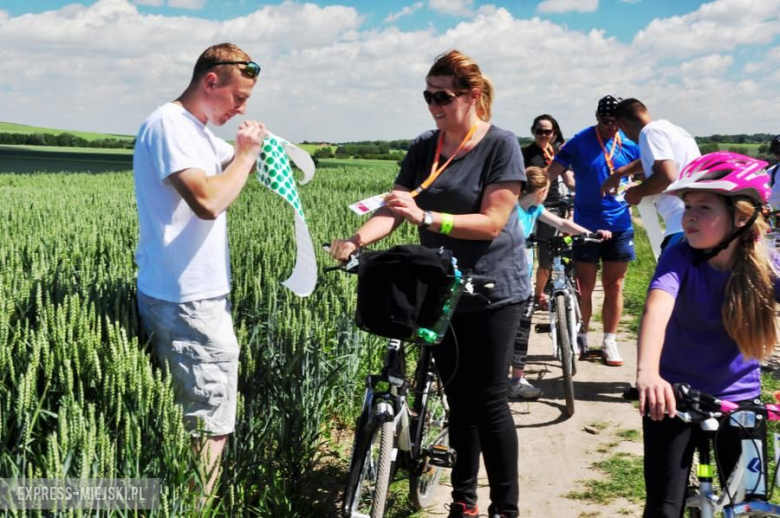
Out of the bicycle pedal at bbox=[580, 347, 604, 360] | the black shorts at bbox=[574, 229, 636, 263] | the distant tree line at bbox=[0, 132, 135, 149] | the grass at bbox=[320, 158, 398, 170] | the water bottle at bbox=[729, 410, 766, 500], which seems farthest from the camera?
the distant tree line at bbox=[0, 132, 135, 149]

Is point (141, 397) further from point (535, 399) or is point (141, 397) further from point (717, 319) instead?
point (535, 399)

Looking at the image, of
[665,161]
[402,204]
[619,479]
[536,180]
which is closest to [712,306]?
[402,204]

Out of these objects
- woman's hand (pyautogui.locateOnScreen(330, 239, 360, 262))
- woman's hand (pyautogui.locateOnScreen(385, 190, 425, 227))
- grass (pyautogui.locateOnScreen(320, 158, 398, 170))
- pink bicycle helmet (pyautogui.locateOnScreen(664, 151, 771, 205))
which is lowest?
woman's hand (pyautogui.locateOnScreen(330, 239, 360, 262))

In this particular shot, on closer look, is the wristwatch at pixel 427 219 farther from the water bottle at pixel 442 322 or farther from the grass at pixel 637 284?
the grass at pixel 637 284

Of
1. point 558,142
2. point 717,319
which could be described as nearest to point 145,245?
point 717,319

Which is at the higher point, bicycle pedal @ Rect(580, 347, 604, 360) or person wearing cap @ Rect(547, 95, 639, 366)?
person wearing cap @ Rect(547, 95, 639, 366)

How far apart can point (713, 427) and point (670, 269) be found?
1.65 ft

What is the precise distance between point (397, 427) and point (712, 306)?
1.27 metres

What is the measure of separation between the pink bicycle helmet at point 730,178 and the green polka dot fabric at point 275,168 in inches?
57.2

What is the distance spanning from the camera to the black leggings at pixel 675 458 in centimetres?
218

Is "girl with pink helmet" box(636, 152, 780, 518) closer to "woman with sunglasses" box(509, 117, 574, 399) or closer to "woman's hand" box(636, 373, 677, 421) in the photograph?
"woman's hand" box(636, 373, 677, 421)

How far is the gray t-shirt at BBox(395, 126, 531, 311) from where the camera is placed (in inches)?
109

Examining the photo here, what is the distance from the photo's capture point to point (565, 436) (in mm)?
4477

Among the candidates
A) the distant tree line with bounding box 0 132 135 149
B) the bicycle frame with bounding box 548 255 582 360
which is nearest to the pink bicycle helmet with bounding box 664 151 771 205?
the bicycle frame with bounding box 548 255 582 360
